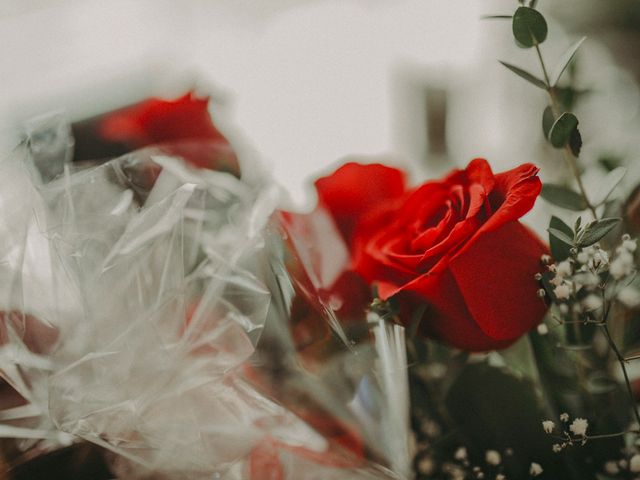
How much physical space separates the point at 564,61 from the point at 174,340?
0.89 feet

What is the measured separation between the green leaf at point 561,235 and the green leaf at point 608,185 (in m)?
0.04

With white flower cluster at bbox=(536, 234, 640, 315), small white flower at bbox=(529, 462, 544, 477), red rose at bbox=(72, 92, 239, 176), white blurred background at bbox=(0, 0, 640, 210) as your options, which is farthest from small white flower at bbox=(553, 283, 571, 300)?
white blurred background at bbox=(0, 0, 640, 210)

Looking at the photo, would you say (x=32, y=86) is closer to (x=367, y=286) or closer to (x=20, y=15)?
(x=20, y=15)

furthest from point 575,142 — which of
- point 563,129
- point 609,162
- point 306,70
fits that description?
point 306,70

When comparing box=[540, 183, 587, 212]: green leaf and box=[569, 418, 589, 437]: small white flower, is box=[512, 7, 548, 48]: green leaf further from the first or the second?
box=[569, 418, 589, 437]: small white flower

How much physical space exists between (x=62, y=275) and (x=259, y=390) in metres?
0.14

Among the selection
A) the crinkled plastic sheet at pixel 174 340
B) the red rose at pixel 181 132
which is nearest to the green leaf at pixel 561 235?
the crinkled plastic sheet at pixel 174 340

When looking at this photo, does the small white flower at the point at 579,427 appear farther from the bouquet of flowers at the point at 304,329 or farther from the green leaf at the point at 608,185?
the green leaf at the point at 608,185

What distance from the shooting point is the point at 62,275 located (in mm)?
382

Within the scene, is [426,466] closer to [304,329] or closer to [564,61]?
[304,329]

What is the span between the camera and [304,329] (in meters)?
0.39

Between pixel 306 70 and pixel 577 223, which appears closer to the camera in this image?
pixel 577 223

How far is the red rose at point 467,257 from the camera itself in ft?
1.08

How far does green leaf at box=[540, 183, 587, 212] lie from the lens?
15.3 inches
